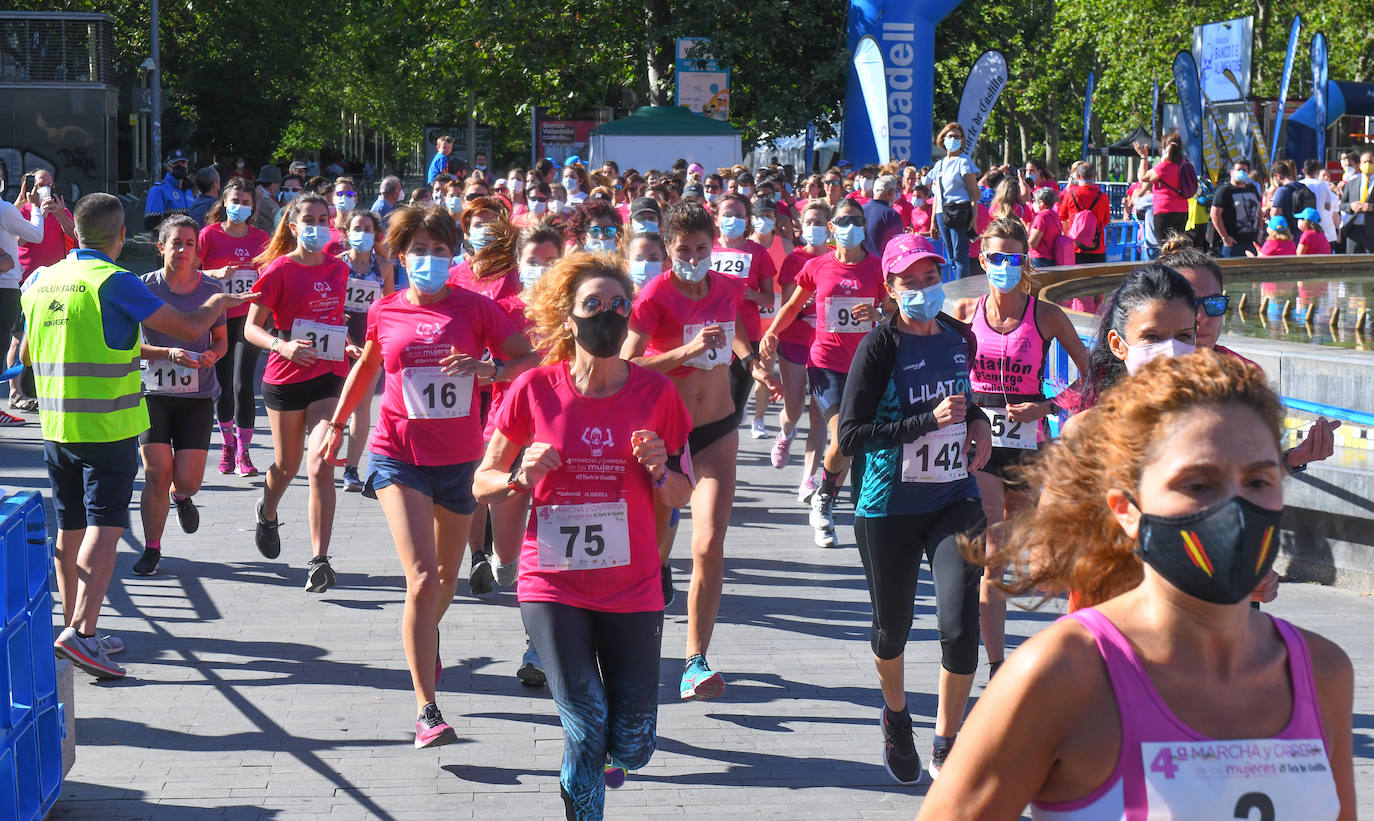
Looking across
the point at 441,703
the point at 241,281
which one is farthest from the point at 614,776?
the point at 241,281

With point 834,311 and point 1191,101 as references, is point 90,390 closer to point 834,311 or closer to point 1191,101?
point 834,311

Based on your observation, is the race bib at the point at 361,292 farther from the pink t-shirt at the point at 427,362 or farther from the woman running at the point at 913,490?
the woman running at the point at 913,490

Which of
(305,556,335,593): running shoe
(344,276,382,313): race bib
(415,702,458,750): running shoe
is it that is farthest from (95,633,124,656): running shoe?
(344,276,382,313): race bib

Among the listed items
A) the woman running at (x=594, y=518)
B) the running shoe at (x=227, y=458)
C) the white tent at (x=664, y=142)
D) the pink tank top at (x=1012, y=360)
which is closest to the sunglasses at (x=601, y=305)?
the woman running at (x=594, y=518)

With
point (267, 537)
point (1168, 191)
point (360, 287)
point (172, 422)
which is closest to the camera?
point (172, 422)

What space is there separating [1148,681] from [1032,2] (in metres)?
66.7

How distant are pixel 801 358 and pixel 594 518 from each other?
627 cm

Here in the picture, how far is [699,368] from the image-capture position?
22.8ft

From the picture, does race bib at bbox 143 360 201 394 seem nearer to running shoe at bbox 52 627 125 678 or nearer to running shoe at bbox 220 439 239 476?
running shoe at bbox 52 627 125 678

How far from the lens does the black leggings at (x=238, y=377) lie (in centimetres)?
1102

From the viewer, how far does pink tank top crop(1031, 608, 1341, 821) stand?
2.19m

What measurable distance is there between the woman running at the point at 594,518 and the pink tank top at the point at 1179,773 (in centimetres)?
236

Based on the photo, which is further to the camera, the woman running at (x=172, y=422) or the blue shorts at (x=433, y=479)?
the woman running at (x=172, y=422)

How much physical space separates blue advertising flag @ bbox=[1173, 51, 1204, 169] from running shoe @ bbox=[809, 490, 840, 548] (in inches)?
704
